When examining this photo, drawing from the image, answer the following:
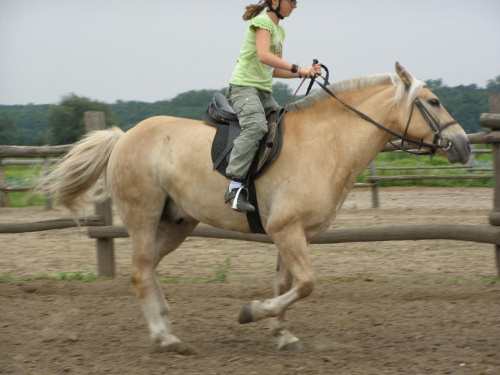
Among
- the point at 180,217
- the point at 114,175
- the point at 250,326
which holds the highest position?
the point at 114,175

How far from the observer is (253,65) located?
480 centimetres

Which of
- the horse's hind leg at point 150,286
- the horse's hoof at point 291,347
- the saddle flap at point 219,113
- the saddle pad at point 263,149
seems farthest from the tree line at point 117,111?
the horse's hoof at point 291,347

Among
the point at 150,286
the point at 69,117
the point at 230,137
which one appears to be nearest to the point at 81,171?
the point at 150,286

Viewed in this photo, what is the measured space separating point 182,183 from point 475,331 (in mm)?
2623

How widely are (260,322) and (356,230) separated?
193cm

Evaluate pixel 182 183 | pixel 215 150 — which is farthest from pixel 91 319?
pixel 215 150

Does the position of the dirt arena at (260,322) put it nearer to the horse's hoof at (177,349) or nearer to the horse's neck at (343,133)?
the horse's hoof at (177,349)

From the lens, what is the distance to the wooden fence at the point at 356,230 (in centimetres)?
658

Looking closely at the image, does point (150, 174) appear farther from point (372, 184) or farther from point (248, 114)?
point (372, 184)

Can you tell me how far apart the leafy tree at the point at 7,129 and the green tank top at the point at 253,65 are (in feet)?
41.9

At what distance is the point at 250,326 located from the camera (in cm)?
543

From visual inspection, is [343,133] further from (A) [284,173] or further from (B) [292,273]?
(B) [292,273]

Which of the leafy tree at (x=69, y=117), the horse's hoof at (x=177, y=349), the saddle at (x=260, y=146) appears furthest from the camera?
the leafy tree at (x=69, y=117)

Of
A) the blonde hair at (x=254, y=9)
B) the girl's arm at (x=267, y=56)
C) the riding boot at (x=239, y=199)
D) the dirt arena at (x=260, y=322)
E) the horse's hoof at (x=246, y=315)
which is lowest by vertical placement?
the dirt arena at (x=260, y=322)
